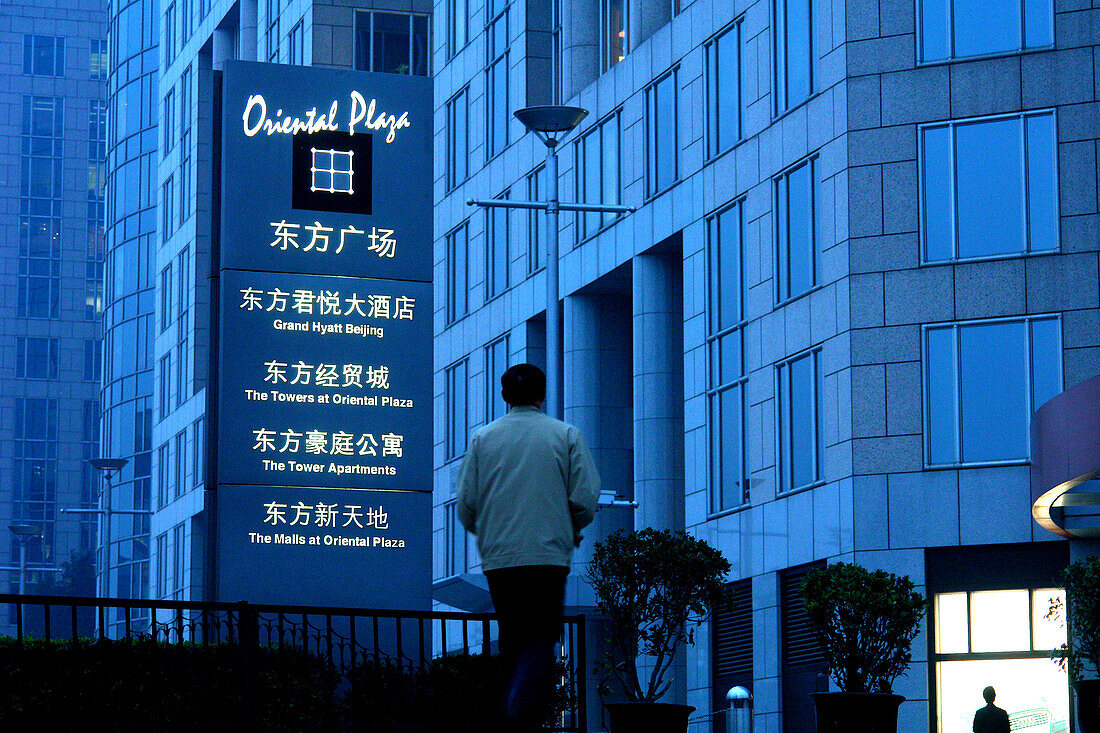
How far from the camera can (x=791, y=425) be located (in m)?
35.1

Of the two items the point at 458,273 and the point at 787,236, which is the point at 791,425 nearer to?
the point at 787,236

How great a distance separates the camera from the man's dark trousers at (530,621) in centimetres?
922

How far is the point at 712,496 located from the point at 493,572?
2899cm

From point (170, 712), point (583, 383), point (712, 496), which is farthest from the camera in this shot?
point (583, 383)

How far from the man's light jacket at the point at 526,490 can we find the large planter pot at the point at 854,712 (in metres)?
11.2

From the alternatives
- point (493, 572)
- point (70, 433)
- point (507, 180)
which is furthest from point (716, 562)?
point (70, 433)

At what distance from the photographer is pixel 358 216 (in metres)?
19.4

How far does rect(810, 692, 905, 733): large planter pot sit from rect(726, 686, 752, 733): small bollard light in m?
3.67

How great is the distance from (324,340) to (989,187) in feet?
54.9

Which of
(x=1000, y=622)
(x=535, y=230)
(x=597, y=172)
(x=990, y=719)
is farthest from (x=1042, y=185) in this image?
(x=535, y=230)

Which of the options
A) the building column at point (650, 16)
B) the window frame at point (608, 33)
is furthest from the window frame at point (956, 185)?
the window frame at point (608, 33)

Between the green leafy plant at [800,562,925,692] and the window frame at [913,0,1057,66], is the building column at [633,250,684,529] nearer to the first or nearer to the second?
the window frame at [913,0,1057,66]

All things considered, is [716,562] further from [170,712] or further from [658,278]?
[658,278]

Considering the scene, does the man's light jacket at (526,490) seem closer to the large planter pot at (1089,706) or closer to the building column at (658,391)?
the large planter pot at (1089,706)
